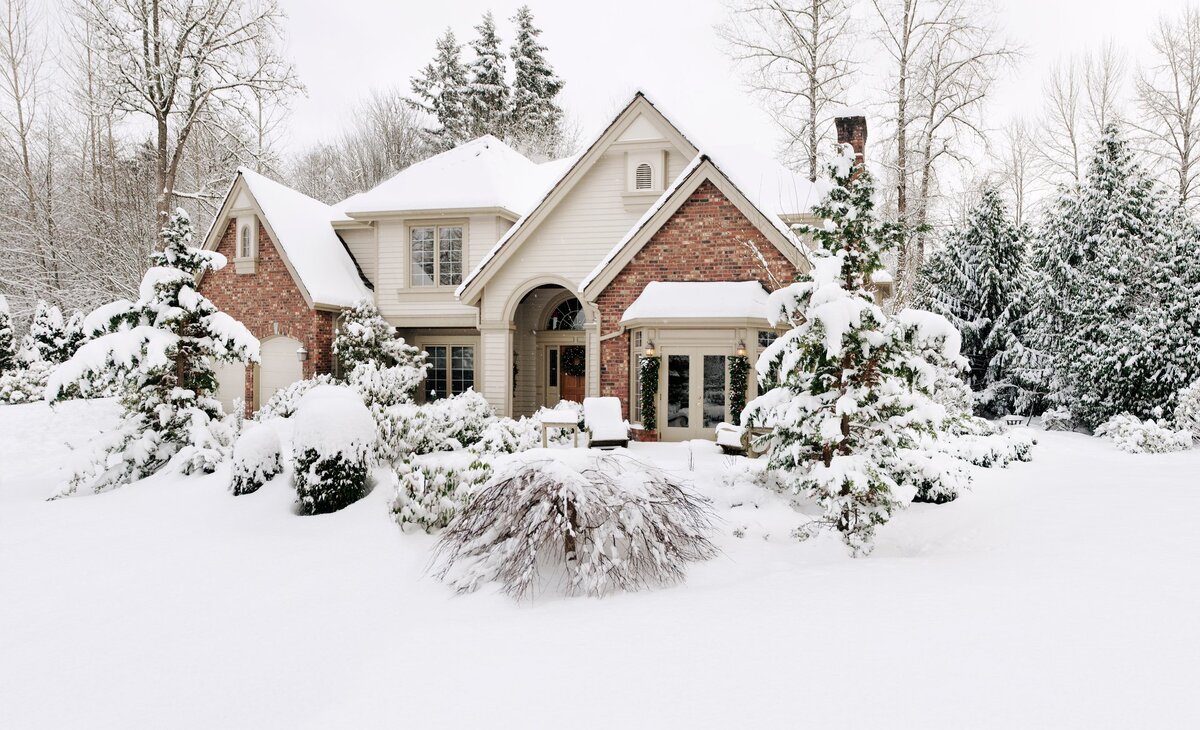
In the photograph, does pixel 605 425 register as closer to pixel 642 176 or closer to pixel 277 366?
pixel 642 176

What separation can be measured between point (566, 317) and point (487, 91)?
19.2 meters

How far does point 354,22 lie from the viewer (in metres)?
29.4

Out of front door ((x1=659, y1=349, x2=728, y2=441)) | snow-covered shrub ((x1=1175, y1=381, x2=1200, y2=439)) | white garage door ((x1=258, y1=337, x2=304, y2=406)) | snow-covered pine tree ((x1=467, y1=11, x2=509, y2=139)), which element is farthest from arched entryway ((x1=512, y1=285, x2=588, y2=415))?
snow-covered pine tree ((x1=467, y1=11, x2=509, y2=139))

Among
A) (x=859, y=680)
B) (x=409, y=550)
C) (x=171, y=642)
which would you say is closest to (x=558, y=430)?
(x=409, y=550)

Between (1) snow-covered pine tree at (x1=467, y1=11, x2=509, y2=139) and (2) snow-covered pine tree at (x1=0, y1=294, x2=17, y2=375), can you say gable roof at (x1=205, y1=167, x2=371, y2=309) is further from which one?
(1) snow-covered pine tree at (x1=467, y1=11, x2=509, y2=139)

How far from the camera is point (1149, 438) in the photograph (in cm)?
1334

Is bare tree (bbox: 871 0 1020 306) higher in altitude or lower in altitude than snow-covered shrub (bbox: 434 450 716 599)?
higher

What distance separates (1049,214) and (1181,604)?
63.9ft

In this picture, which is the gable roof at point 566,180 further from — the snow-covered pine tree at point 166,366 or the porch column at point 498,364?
the snow-covered pine tree at point 166,366

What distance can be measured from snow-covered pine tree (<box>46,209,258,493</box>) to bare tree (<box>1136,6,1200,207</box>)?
1114 inches

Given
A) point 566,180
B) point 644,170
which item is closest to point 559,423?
point 566,180

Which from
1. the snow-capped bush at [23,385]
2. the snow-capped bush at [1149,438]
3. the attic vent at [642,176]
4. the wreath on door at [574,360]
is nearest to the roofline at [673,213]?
the attic vent at [642,176]

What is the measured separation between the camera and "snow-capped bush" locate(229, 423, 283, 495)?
9312 millimetres

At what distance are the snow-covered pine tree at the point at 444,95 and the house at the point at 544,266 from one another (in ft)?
47.1
